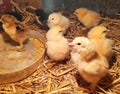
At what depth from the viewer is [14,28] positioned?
235cm

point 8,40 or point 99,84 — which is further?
point 8,40

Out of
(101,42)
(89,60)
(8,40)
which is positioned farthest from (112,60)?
(8,40)

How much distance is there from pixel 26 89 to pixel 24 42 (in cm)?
66

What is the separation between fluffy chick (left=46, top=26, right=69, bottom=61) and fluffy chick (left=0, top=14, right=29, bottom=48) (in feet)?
0.89

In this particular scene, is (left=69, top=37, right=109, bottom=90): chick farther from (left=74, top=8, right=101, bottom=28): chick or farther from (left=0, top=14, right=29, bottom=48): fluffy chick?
(left=74, top=8, right=101, bottom=28): chick

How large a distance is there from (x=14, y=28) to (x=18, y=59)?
299 millimetres

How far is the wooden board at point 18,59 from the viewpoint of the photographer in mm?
2062

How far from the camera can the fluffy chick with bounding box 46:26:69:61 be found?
2.18 metres

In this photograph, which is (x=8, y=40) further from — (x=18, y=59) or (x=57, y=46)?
(x=57, y=46)

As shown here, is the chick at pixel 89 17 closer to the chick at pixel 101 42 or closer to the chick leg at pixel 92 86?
the chick at pixel 101 42

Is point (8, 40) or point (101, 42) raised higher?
point (101, 42)

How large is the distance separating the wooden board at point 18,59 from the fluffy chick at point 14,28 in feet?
0.42

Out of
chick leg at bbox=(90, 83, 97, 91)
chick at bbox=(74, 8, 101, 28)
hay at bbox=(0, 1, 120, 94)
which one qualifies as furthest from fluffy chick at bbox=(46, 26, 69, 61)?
chick at bbox=(74, 8, 101, 28)

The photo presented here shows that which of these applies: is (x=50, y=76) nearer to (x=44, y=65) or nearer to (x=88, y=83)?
(x=44, y=65)
